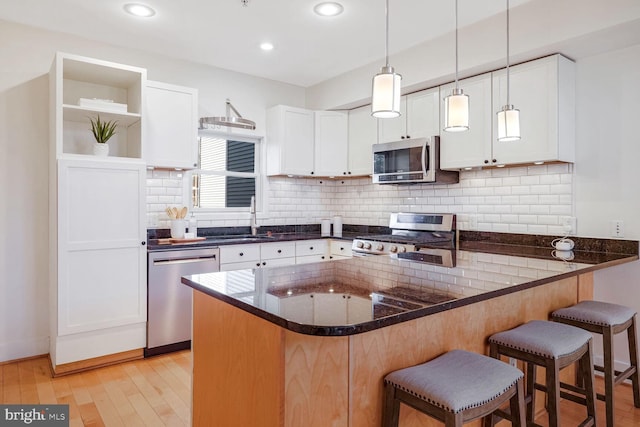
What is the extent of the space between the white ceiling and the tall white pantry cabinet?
37cm

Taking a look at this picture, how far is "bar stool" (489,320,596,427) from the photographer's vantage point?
5.67 ft

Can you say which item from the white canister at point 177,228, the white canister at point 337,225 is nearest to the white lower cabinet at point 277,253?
the white canister at point 177,228

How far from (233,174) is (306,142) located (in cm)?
91

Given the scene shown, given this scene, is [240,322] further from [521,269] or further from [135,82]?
[135,82]

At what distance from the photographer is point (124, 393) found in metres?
2.71

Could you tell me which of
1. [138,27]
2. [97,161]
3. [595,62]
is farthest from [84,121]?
[595,62]

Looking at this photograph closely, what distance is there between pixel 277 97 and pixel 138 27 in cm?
182

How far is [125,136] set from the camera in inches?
148

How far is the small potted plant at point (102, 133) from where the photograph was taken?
10.7 feet

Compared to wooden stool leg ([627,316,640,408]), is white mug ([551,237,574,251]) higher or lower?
higher

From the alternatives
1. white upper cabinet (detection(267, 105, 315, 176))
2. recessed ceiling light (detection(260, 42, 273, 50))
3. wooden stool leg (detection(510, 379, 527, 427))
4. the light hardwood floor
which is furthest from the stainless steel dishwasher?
wooden stool leg (detection(510, 379, 527, 427))

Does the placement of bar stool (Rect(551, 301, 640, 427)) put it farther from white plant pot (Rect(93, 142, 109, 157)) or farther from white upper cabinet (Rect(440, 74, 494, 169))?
white plant pot (Rect(93, 142, 109, 157))

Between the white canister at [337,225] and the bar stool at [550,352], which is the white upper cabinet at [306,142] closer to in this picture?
the white canister at [337,225]

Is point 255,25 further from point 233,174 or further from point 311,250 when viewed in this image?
point 311,250
